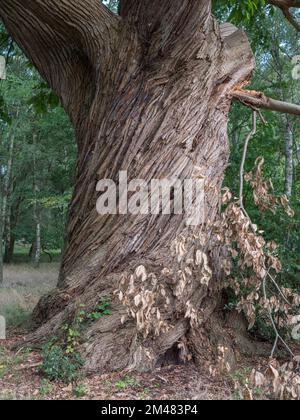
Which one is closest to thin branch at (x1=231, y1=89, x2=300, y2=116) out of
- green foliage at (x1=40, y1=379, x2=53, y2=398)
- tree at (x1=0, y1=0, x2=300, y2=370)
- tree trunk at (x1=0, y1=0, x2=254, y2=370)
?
tree at (x1=0, y1=0, x2=300, y2=370)

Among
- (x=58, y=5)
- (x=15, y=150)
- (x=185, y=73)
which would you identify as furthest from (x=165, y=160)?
(x=15, y=150)

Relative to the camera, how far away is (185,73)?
554cm

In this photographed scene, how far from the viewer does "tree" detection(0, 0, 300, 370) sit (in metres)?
5.11

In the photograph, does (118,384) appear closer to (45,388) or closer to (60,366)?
(60,366)

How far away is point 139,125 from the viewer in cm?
544

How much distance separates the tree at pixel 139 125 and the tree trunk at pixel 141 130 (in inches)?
0.5

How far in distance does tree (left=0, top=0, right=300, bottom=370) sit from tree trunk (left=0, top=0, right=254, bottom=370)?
1 cm

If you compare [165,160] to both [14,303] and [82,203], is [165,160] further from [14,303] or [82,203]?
[14,303]

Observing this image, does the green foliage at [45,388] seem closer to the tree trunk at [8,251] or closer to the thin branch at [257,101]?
the thin branch at [257,101]

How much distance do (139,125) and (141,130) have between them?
0.07 m

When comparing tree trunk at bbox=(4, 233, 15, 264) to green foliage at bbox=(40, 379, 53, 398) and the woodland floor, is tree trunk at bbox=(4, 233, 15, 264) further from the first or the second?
green foliage at bbox=(40, 379, 53, 398)

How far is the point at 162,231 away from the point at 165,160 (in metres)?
0.84

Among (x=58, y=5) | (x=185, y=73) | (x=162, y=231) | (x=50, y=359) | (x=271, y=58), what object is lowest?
(x=50, y=359)

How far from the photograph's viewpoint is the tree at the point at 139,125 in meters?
5.11
